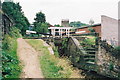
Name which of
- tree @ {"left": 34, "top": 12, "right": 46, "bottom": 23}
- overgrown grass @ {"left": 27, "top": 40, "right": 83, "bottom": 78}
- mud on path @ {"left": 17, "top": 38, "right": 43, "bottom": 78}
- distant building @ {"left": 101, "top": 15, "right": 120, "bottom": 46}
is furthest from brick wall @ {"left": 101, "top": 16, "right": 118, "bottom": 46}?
tree @ {"left": 34, "top": 12, "right": 46, "bottom": 23}

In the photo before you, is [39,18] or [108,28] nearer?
[108,28]

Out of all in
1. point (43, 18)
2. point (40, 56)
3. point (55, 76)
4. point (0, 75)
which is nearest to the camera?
point (0, 75)

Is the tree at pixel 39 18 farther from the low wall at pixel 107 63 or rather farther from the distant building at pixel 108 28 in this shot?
the low wall at pixel 107 63

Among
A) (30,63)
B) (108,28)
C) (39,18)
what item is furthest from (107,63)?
(39,18)

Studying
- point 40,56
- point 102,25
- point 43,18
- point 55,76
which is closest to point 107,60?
point 40,56

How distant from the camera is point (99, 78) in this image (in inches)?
504

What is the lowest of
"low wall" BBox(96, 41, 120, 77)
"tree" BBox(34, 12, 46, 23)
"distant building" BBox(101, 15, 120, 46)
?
"low wall" BBox(96, 41, 120, 77)

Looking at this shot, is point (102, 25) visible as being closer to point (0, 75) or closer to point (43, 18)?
point (43, 18)

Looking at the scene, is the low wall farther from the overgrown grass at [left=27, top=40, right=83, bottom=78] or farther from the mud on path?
the mud on path

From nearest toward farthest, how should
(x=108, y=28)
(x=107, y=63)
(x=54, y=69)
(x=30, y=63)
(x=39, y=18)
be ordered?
1. (x=54, y=69)
2. (x=30, y=63)
3. (x=107, y=63)
4. (x=108, y=28)
5. (x=39, y=18)

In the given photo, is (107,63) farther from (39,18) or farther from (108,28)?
(39,18)

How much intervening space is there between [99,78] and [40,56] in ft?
11.9

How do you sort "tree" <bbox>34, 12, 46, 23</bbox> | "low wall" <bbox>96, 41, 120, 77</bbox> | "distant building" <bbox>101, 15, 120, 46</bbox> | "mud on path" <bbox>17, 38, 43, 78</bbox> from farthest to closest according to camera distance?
"tree" <bbox>34, 12, 46, 23</bbox> < "distant building" <bbox>101, 15, 120, 46</bbox> < "low wall" <bbox>96, 41, 120, 77</bbox> < "mud on path" <bbox>17, 38, 43, 78</bbox>

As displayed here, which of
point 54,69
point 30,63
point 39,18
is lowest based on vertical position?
point 54,69
